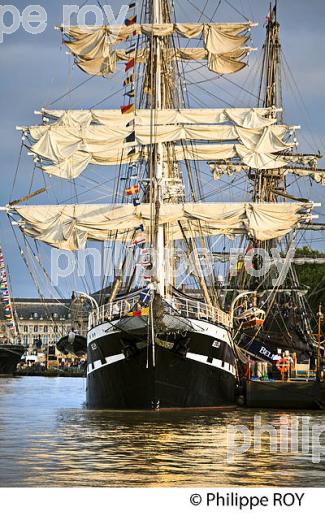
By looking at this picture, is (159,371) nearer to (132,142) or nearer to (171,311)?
(171,311)

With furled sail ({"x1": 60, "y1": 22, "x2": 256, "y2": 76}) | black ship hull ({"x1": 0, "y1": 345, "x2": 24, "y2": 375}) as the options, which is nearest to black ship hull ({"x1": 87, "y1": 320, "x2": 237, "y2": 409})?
furled sail ({"x1": 60, "y1": 22, "x2": 256, "y2": 76})

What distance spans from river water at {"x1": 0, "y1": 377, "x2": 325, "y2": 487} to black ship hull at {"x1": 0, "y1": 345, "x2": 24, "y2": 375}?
8478 centimetres

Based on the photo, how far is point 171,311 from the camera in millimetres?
47656

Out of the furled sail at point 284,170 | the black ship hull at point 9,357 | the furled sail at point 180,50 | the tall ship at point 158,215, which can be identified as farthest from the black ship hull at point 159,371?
the black ship hull at point 9,357

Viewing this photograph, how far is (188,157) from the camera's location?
61500 millimetres

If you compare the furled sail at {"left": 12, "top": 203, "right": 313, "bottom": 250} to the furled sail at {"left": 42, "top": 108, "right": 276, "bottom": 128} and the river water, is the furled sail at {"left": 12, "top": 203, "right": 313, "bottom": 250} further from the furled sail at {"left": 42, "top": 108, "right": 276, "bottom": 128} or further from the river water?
the river water

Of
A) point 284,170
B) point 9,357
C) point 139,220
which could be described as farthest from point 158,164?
point 9,357

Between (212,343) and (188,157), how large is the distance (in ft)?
51.1

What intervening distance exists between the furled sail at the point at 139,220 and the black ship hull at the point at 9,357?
7468 centimetres

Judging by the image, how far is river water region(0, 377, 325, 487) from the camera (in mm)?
25703
